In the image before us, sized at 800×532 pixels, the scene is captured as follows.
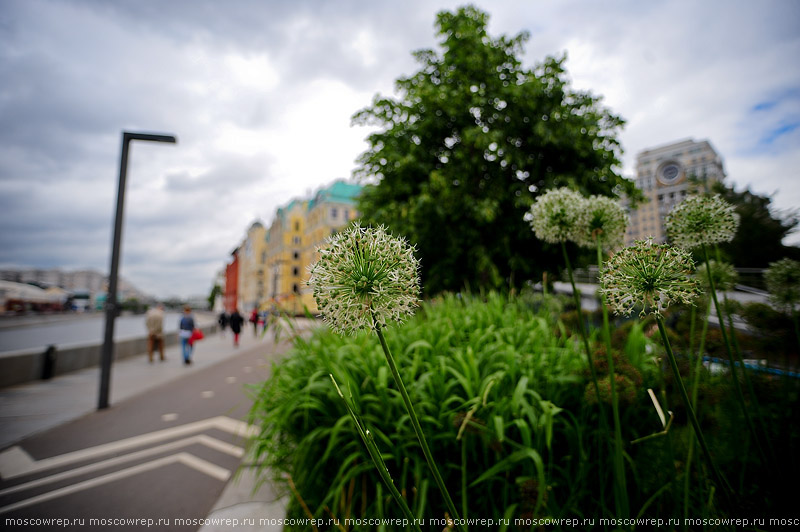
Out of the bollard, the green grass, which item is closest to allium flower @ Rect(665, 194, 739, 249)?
the green grass

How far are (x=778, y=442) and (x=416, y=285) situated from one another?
5.98 feet

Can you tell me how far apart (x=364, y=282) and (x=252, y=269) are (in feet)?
276

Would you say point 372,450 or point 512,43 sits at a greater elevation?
point 512,43

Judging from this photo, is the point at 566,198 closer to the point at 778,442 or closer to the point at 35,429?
the point at 778,442

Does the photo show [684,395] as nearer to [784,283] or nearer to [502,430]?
[502,430]

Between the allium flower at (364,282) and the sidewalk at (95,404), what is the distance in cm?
223

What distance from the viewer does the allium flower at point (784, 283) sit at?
66.6 inches

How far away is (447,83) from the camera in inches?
454

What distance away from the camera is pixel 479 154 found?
11094mm

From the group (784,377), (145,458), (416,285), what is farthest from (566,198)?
(145,458)

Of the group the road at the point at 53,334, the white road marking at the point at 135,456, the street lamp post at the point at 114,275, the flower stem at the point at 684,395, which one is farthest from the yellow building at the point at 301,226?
the flower stem at the point at 684,395

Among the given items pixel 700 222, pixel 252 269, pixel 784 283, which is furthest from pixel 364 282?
pixel 252 269

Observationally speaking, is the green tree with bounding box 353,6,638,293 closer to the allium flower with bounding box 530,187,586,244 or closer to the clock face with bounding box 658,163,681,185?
the allium flower with bounding box 530,187,586,244

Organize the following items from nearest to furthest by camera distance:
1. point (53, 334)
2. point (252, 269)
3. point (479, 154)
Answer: point (479, 154) < point (53, 334) < point (252, 269)
